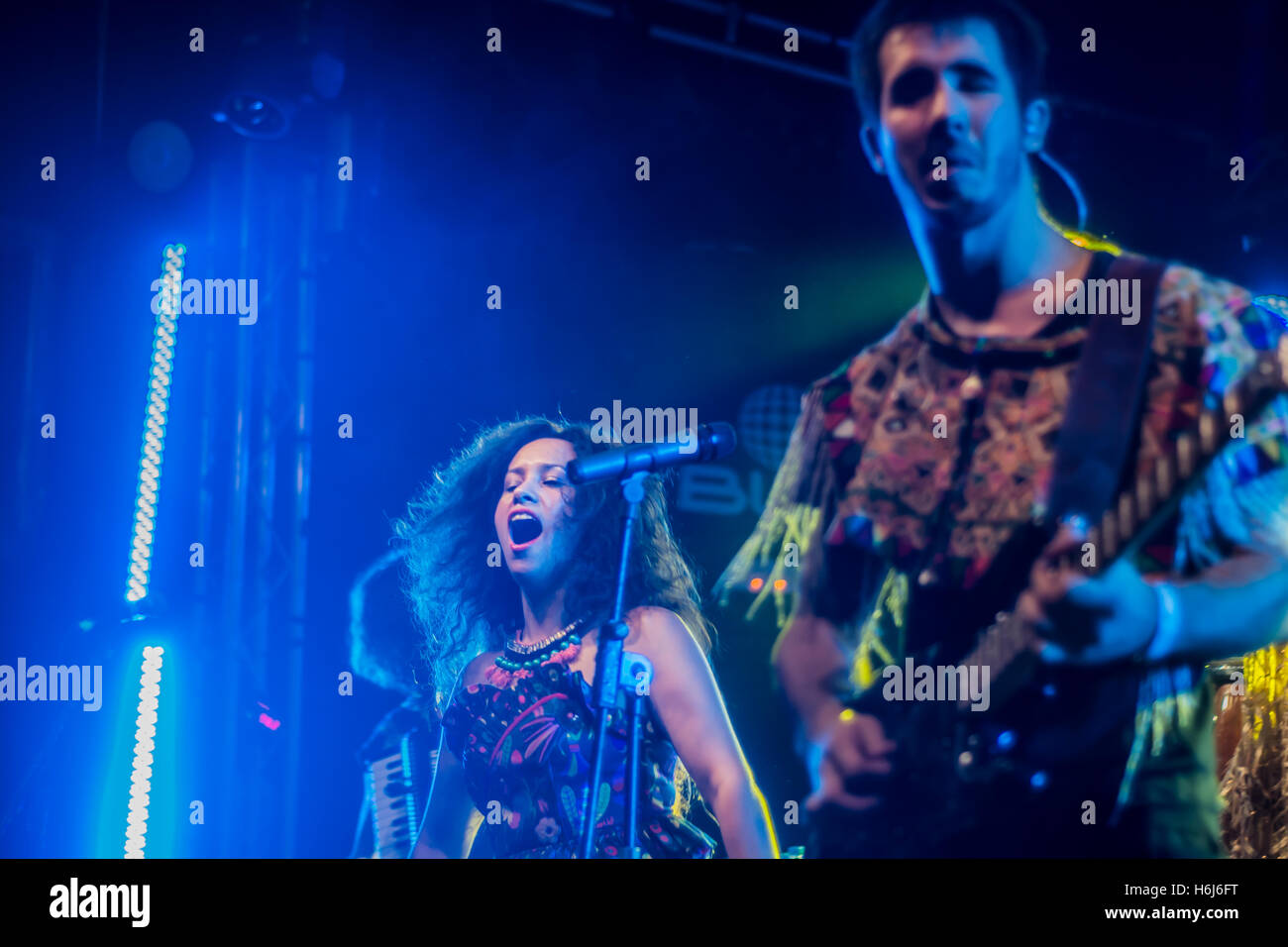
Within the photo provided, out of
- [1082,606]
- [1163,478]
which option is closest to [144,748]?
[1082,606]

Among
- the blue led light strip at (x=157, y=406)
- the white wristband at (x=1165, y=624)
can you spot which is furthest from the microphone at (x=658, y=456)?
the blue led light strip at (x=157, y=406)

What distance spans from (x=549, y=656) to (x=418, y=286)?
1176mm

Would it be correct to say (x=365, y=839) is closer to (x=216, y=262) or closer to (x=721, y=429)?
(x=721, y=429)

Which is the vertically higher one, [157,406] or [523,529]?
[157,406]

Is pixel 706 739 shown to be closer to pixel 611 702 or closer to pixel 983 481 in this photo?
pixel 611 702

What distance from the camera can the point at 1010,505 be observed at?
116 inches

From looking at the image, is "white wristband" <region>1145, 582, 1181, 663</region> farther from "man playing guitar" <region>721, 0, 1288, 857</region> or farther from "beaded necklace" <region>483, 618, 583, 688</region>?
"beaded necklace" <region>483, 618, 583, 688</region>

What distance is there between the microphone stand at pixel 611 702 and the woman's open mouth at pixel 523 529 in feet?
1.14

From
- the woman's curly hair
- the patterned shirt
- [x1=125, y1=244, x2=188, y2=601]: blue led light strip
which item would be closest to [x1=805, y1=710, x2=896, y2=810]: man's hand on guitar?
the patterned shirt

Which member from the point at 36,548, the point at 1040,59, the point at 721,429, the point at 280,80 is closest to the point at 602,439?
the point at 721,429

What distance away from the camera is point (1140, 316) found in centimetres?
297

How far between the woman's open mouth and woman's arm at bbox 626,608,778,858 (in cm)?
41

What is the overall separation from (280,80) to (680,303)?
133 centimetres

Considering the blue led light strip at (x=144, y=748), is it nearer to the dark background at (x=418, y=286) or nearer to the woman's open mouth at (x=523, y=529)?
the dark background at (x=418, y=286)
